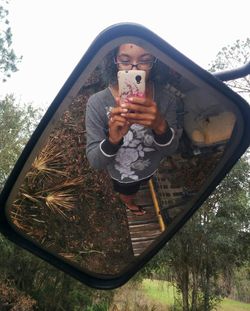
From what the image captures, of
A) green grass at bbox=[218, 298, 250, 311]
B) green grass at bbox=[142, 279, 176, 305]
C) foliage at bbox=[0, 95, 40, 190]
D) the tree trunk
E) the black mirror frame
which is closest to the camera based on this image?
the black mirror frame

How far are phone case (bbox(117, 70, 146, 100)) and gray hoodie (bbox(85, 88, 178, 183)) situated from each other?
0.11 ft

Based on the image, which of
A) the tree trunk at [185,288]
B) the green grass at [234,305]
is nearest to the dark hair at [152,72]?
the tree trunk at [185,288]

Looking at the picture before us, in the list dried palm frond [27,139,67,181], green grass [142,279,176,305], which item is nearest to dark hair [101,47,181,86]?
dried palm frond [27,139,67,181]

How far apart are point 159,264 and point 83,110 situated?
373 inches

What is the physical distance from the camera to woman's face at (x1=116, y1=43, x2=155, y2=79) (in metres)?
0.78

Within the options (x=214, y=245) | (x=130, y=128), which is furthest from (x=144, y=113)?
(x=214, y=245)

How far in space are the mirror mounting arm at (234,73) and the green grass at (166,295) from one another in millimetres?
10529

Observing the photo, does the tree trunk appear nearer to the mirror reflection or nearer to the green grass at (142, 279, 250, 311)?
the green grass at (142, 279, 250, 311)

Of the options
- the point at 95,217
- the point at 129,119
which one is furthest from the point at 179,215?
the point at 129,119

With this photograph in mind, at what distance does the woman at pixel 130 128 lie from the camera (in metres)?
0.80

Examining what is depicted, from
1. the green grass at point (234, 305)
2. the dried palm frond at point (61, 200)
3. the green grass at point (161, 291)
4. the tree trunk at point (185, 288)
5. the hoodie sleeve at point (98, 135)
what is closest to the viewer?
the hoodie sleeve at point (98, 135)

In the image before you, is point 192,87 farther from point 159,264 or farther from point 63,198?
point 159,264

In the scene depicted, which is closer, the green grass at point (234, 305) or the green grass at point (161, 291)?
the green grass at point (161, 291)

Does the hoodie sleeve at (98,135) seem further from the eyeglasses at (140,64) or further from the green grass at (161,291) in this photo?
the green grass at (161,291)
